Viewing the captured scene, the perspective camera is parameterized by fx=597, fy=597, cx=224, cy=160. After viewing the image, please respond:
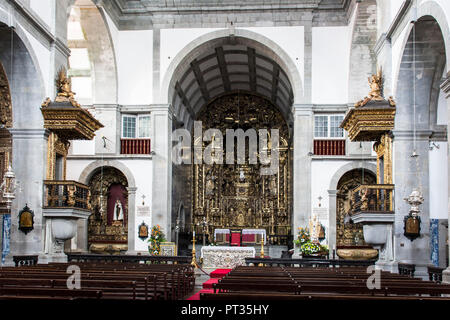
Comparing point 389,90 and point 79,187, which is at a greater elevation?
point 389,90

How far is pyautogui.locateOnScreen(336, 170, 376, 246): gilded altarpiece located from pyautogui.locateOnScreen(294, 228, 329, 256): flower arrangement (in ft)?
6.17

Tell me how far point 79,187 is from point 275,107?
19230 mm

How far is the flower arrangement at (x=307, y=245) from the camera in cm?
2062

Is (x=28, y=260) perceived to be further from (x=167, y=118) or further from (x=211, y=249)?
(x=167, y=118)

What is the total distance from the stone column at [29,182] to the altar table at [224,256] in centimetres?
680

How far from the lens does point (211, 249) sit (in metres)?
21.0

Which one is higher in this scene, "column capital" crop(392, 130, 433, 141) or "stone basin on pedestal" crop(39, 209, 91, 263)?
"column capital" crop(392, 130, 433, 141)

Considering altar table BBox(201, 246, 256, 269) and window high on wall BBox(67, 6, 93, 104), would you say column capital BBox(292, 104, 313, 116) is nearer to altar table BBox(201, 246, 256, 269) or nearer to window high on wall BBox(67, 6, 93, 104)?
altar table BBox(201, 246, 256, 269)

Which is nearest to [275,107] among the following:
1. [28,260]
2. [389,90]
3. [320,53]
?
[320,53]

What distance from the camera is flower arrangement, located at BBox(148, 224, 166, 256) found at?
73.2 ft

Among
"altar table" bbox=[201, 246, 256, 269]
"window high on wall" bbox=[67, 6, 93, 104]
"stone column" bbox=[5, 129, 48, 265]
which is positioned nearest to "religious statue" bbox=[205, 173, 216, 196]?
"window high on wall" bbox=[67, 6, 93, 104]

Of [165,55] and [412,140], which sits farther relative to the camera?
[165,55]

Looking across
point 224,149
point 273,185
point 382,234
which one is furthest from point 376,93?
point 224,149

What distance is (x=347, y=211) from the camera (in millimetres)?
23625
